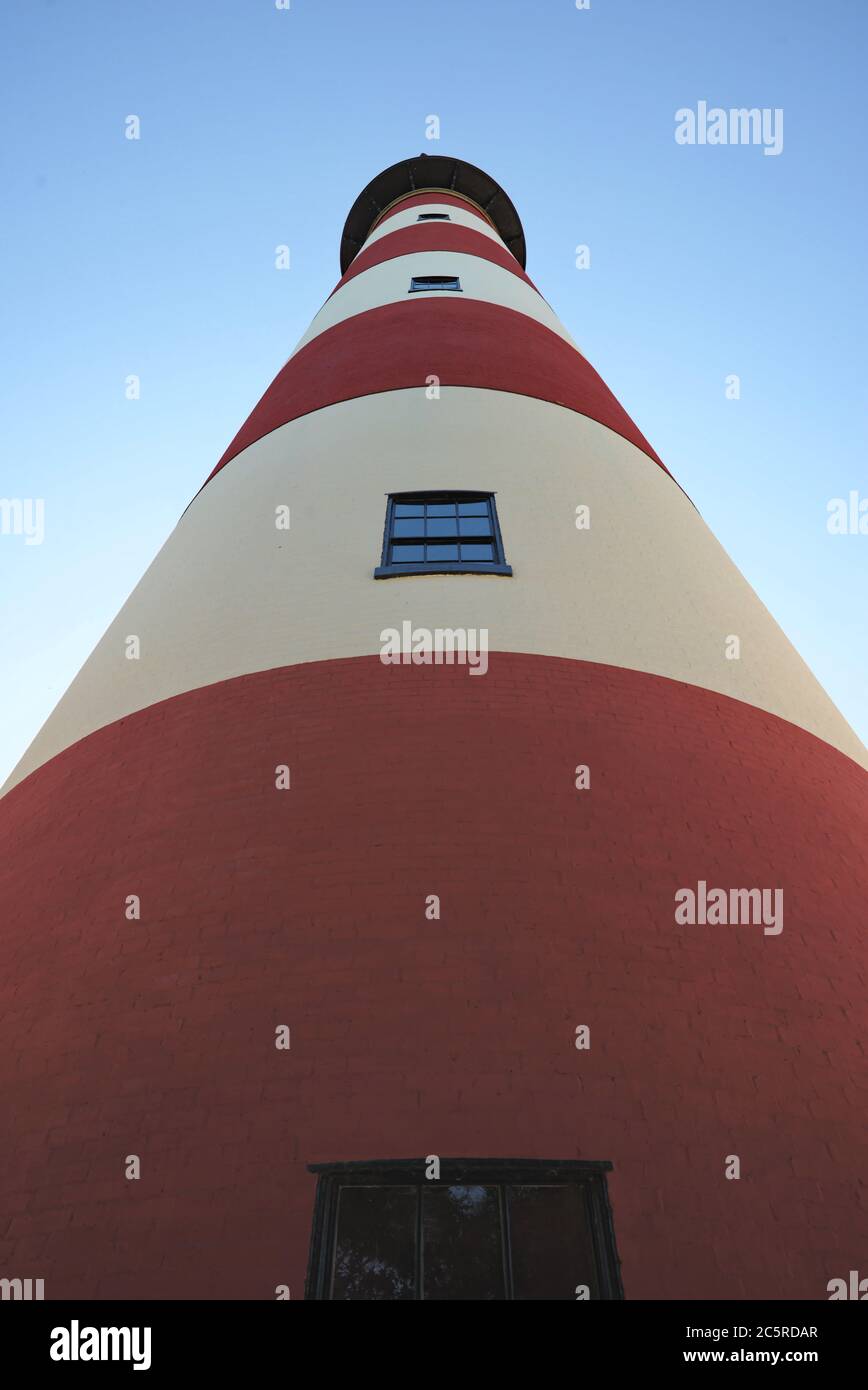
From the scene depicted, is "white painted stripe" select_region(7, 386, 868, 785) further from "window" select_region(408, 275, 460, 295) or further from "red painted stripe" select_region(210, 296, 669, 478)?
"window" select_region(408, 275, 460, 295)

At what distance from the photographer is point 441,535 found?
5.89 m

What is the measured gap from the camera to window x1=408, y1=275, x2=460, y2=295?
9.87 meters

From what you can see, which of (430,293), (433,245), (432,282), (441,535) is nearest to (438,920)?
(441,535)

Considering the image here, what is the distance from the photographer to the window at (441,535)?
5617mm

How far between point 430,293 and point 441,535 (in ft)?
16.0

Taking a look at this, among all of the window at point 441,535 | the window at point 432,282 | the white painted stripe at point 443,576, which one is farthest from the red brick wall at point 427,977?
the window at point 432,282

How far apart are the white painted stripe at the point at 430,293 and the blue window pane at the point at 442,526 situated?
4.42m

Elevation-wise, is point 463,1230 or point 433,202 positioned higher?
point 433,202

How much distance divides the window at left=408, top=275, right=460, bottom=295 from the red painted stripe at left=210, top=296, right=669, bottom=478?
591 millimetres

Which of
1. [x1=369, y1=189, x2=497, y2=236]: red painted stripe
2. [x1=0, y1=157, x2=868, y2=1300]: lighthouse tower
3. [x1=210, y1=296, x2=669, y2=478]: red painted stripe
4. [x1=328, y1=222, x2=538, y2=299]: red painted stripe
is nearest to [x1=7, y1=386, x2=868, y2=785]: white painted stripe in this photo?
[x1=0, y1=157, x2=868, y2=1300]: lighthouse tower

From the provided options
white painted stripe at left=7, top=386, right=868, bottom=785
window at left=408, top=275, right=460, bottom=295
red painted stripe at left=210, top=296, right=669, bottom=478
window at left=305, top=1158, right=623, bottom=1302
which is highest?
window at left=408, top=275, right=460, bottom=295

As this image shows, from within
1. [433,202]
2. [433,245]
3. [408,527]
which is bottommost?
[408,527]

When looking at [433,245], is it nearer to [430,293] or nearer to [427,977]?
[430,293]
